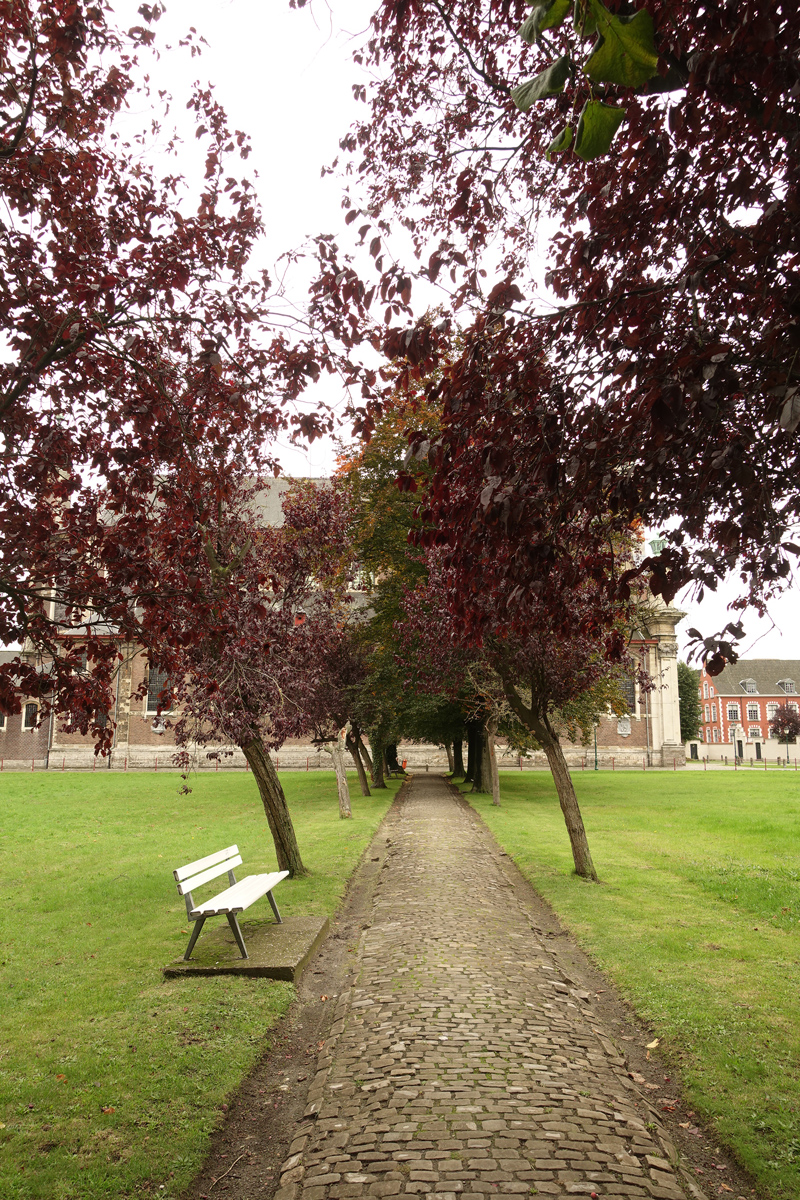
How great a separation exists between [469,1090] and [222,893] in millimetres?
4143

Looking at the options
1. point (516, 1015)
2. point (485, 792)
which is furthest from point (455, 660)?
point (485, 792)

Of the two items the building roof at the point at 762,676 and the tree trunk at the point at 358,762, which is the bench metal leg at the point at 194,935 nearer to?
the tree trunk at the point at 358,762

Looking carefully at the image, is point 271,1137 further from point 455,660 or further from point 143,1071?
point 455,660

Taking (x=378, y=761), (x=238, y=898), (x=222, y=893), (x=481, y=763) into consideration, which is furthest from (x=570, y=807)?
(x=378, y=761)

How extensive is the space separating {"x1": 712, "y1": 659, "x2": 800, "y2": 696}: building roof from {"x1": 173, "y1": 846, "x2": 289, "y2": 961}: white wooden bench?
78.5m

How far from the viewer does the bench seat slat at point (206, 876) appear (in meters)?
7.66

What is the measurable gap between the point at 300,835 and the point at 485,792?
12355 millimetres

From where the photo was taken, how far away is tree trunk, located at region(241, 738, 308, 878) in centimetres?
A: 1147

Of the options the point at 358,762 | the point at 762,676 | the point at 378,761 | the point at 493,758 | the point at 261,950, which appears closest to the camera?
the point at 261,950

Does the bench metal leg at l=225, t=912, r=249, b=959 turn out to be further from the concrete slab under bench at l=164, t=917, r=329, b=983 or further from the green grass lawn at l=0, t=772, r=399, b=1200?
the green grass lawn at l=0, t=772, r=399, b=1200

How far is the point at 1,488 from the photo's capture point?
5.48 meters

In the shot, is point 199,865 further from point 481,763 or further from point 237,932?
point 481,763

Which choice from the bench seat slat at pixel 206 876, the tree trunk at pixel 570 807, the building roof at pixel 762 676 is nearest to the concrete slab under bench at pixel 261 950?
the bench seat slat at pixel 206 876

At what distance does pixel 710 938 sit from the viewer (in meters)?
8.86
